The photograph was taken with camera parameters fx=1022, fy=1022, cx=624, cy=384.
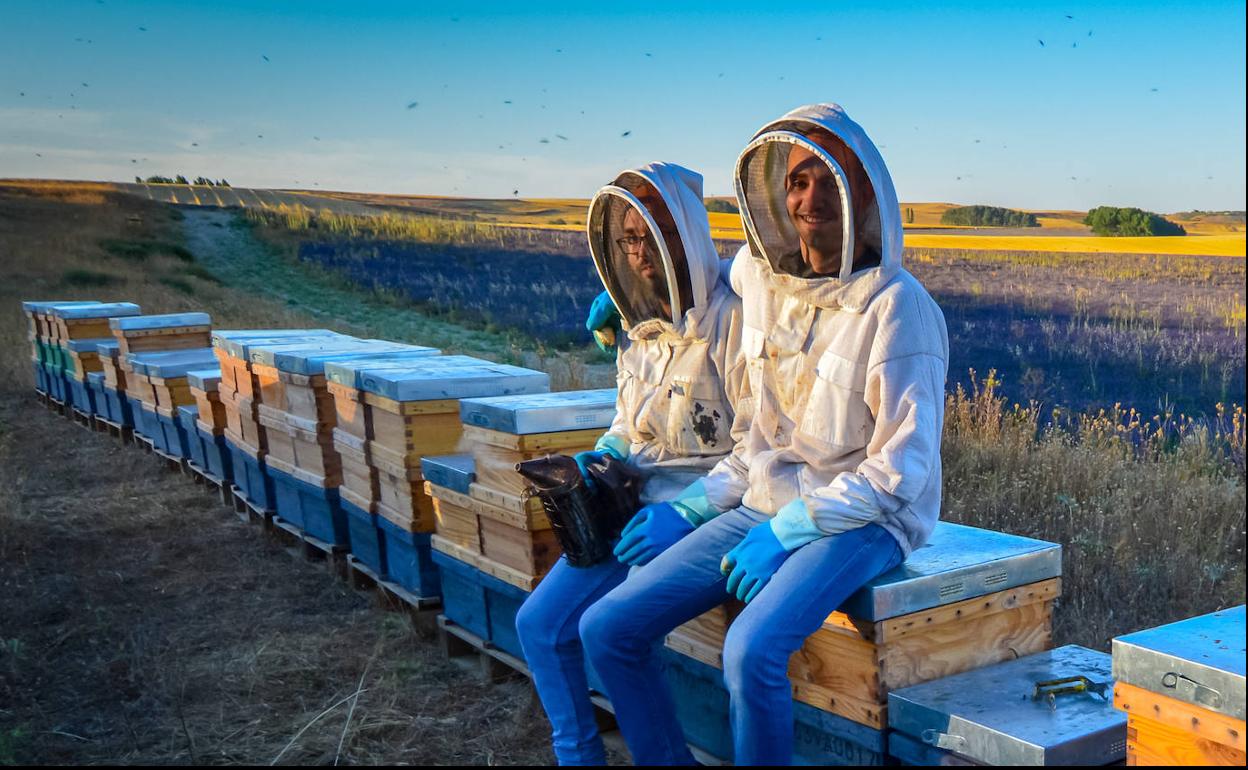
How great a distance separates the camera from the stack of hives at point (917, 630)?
2.50m

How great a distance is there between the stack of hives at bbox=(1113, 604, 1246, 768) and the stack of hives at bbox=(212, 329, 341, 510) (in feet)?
17.3

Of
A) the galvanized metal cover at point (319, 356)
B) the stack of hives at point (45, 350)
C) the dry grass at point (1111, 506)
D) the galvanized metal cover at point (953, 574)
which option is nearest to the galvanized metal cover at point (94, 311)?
the stack of hives at point (45, 350)

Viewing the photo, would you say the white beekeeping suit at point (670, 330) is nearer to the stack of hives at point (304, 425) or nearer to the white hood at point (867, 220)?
the white hood at point (867, 220)

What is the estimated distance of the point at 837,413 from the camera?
2.63m

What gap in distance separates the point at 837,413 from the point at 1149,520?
3553mm

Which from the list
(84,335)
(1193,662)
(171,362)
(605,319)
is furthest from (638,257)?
(84,335)

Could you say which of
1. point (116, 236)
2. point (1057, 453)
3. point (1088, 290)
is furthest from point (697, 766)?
point (116, 236)

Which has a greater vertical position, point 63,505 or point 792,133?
point 792,133

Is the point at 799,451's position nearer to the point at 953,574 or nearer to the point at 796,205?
the point at 953,574

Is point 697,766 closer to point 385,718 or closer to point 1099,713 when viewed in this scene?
point 1099,713

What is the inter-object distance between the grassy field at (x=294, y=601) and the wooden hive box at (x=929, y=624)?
141 centimetres

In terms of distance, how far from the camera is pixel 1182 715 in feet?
6.04

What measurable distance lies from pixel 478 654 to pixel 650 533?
6.02 ft

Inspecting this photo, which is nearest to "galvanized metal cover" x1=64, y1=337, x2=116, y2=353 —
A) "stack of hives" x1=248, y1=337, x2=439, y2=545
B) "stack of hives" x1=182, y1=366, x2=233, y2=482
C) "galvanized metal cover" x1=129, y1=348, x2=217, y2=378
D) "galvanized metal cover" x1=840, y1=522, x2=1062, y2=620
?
"galvanized metal cover" x1=129, y1=348, x2=217, y2=378
